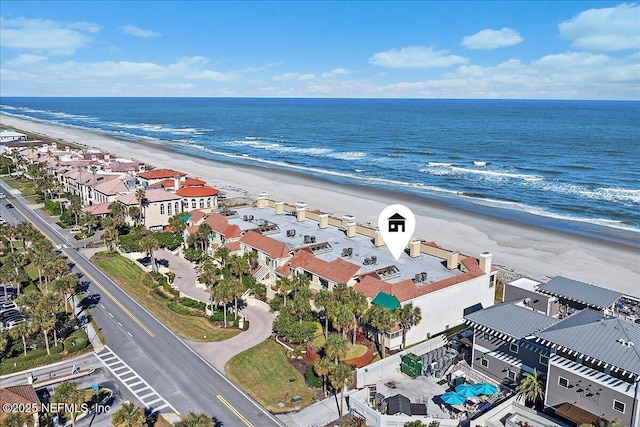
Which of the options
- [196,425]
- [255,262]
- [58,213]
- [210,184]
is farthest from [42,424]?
[210,184]

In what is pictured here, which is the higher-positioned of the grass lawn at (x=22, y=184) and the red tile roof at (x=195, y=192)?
the red tile roof at (x=195, y=192)

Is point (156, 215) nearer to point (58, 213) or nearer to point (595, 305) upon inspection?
point (58, 213)

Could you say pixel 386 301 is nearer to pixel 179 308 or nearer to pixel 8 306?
pixel 179 308

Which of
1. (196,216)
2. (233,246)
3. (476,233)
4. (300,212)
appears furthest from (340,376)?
(476,233)

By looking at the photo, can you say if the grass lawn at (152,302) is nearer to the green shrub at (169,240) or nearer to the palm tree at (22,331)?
the green shrub at (169,240)

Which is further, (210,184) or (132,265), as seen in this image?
(210,184)

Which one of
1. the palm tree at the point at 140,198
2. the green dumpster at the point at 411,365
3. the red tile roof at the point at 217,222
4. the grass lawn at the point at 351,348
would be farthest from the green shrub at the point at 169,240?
the green dumpster at the point at 411,365
